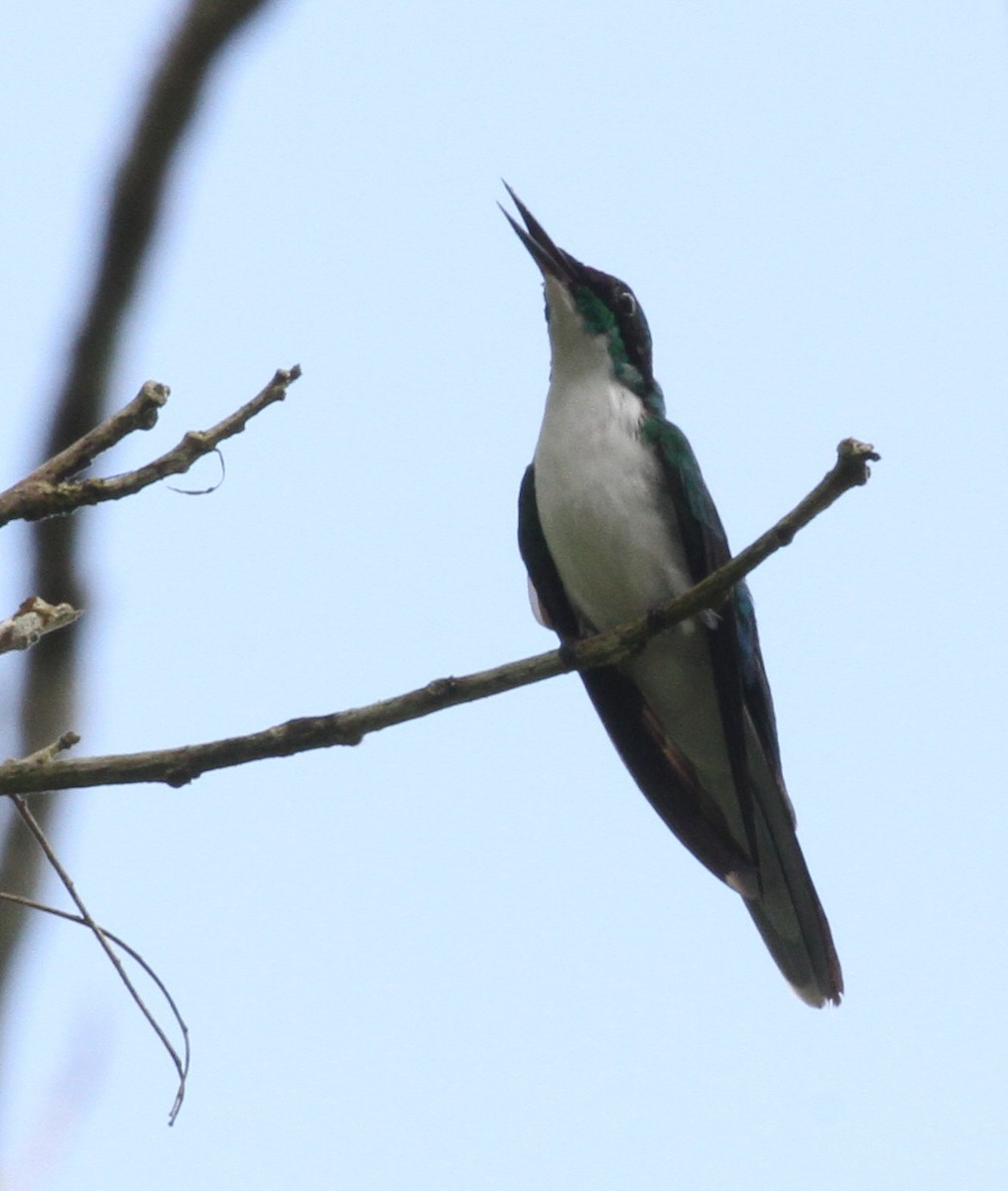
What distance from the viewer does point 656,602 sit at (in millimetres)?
6336

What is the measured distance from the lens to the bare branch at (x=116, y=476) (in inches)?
112

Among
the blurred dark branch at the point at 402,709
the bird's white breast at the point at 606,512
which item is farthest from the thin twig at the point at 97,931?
the bird's white breast at the point at 606,512

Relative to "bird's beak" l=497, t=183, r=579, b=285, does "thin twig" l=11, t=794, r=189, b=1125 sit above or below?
below

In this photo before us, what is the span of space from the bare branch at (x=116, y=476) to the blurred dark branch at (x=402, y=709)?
44 cm

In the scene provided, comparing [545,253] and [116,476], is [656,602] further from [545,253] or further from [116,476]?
[116,476]

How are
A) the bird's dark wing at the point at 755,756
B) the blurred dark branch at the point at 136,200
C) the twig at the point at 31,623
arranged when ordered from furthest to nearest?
1. the bird's dark wing at the point at 755,756
2. the twig at the point at 31,623
3. the blurred dark branch at the point at 136,200

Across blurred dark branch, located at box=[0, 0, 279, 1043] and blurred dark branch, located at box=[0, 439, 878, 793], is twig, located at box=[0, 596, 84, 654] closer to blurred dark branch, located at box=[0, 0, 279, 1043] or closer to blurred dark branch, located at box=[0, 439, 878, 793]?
blurred dark branch, located at box=[0, 439, 878, 793]

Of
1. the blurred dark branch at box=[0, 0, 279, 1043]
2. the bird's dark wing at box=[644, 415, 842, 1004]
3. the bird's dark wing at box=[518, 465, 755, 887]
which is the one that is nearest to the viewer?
the blurred dark branch at box=[0, 0, 279, 1043]

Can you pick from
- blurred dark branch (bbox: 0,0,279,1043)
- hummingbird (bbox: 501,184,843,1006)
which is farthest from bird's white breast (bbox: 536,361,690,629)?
blurred dark branch (bbox: 0,0,279,1043)

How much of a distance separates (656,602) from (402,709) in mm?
2967

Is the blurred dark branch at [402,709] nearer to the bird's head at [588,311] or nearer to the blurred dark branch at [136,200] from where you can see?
the blurred dark branch at [136,200]

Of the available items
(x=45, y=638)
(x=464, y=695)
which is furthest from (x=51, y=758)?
(x=464, y=695)

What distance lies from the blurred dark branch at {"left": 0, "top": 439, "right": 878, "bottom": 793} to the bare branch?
1.45 ft

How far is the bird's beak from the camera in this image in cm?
714
